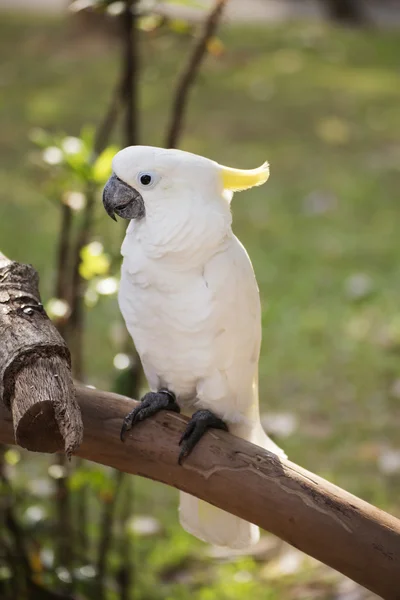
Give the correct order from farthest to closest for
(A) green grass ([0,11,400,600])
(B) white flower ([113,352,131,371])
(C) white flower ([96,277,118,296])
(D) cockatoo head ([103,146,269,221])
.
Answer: (A) green grass ([0,11,400,600])
(B) white flower ([113,352,131,371])
(C) white flower ([96,277,118,296])
(D) cockatoo head ([103,146,269,221])

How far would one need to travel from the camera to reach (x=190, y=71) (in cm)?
144

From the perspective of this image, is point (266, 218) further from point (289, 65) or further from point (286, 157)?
point (289, 65)

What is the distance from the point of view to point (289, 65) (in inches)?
221

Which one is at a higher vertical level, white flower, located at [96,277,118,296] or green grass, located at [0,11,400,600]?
white flower, located at [96,277,118,296]

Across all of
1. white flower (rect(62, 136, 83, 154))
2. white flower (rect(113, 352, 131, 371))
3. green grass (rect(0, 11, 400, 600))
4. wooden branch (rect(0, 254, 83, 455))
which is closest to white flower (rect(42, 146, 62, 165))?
white flower (rect(62, 136, 83, 154))

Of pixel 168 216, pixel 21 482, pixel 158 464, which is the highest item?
pixel 168 216

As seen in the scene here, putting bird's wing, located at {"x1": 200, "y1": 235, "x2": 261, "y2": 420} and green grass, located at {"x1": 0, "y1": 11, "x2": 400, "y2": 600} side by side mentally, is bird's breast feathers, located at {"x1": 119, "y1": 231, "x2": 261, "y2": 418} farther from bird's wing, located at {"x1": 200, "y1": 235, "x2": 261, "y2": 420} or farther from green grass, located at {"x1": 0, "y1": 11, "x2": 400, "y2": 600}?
green grass, located at {"x1": 0, "y1": 11, "x2": 400, "y2": 600}

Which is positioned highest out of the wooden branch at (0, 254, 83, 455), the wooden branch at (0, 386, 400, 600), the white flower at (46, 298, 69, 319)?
the wooden branch at (0, 254, 83, 455)

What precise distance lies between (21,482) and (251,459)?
48.6 inches

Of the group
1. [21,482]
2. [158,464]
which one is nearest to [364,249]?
[21,482]

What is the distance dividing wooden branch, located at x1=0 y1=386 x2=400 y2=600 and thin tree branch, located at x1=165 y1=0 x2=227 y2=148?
538 mm

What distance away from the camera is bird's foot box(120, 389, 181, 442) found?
1.07 m

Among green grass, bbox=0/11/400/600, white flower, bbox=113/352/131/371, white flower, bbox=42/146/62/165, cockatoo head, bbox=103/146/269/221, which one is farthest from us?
green grass, bbox=0/11/400/600

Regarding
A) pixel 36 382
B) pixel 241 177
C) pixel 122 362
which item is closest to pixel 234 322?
pixel 241 177
